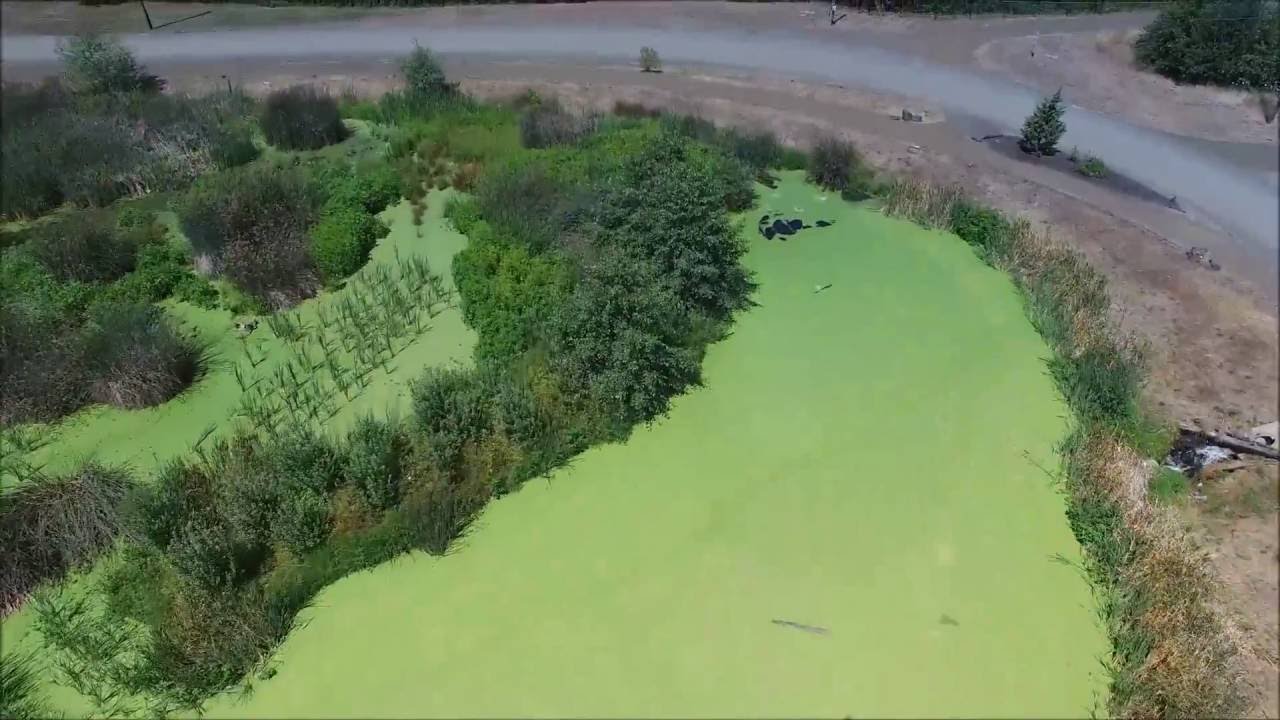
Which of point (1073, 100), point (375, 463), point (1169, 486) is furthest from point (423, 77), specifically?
point (1169, 486)

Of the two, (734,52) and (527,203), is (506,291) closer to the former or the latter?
(527,203)

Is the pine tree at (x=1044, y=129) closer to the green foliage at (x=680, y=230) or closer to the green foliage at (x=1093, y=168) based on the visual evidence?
the green foliage at (x=1093, y=168)

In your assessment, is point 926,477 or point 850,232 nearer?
point 926,477

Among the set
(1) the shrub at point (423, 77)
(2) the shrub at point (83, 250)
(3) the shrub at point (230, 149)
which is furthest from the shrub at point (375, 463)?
(1) the shrub at point (423, 77)

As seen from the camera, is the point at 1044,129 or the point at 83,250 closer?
the point at 83,250

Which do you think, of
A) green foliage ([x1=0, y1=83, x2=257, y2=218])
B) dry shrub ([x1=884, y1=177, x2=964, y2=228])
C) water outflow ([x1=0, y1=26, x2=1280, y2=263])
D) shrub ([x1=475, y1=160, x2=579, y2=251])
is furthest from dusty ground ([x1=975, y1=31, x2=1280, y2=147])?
green foliage ([x1=0, y1=83, x2=257, y2=218])

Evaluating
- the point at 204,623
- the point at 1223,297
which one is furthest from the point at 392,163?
the point at 1223,297

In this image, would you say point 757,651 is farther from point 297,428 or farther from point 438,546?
point 297,428
